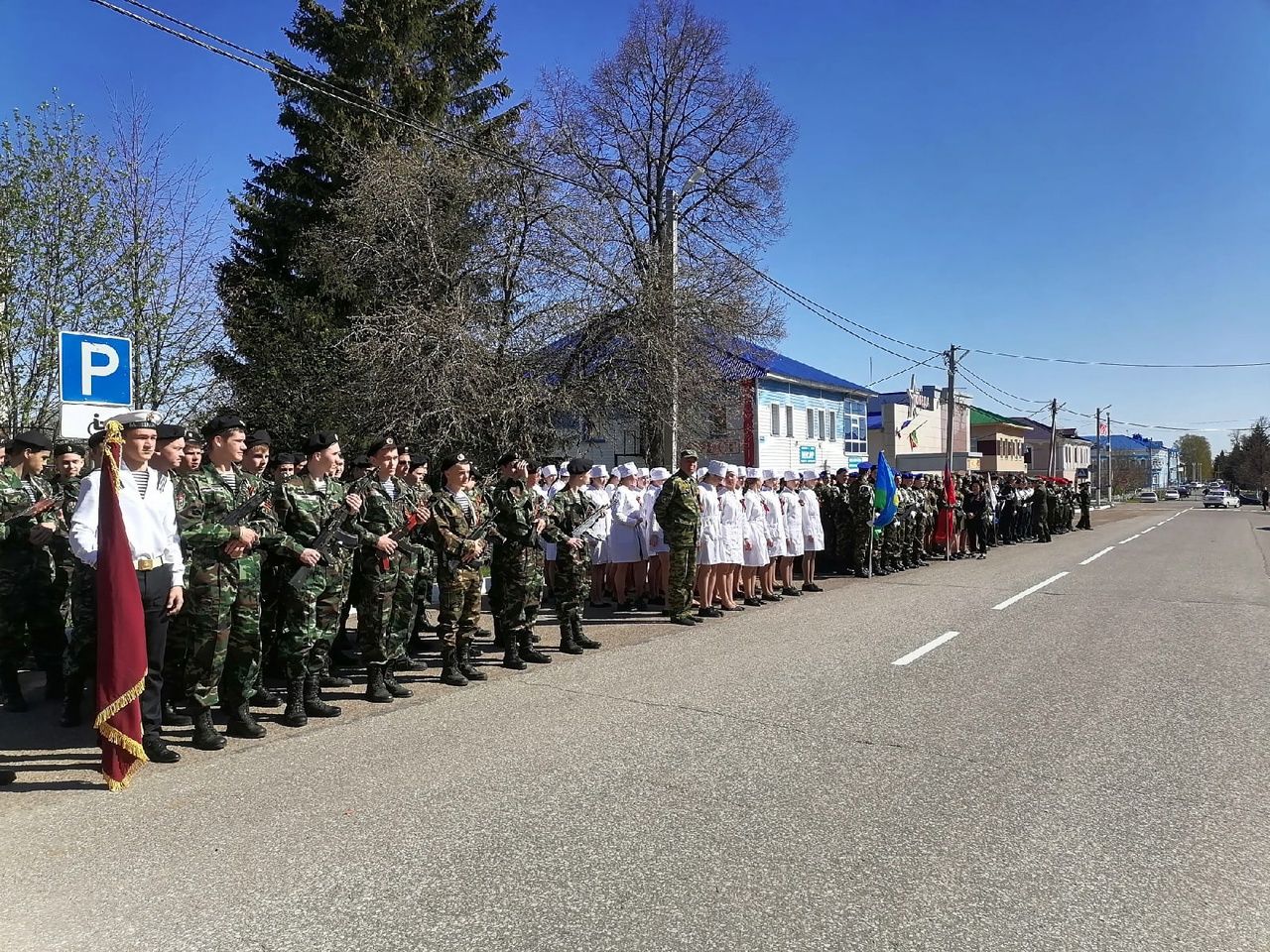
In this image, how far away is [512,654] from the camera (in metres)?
8.35

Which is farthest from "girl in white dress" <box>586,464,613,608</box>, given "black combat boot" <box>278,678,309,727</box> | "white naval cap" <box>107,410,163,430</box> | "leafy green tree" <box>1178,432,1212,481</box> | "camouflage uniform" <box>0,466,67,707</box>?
"leafy green tree" <box>1178,432,1212,481</box>

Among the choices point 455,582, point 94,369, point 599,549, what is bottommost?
point 599,549

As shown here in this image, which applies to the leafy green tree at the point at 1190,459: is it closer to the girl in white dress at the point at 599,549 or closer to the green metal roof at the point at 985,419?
the green metal roof at the point at 985,419

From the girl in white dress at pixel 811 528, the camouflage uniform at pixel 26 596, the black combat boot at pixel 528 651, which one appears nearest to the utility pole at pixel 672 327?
the girl in white dress at pixel 811 528

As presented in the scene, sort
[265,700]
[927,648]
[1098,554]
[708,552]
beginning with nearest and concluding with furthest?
[265,700]
[927,648]
[708,552]
[1098,554]

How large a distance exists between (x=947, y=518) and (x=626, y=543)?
1099 centimetres

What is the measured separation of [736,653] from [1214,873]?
5244 mm

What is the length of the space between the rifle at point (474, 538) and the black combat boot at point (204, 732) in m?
2.18

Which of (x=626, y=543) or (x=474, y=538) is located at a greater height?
(x=474, y=538)

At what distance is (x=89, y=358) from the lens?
7.93m

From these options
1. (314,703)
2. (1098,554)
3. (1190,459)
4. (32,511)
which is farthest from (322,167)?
(1190,459)

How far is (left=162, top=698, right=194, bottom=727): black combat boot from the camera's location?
253 inches

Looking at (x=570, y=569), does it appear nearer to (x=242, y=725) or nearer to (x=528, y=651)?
(x=528, y=651)

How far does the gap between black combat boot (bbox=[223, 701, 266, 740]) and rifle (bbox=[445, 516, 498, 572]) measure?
1.94m
